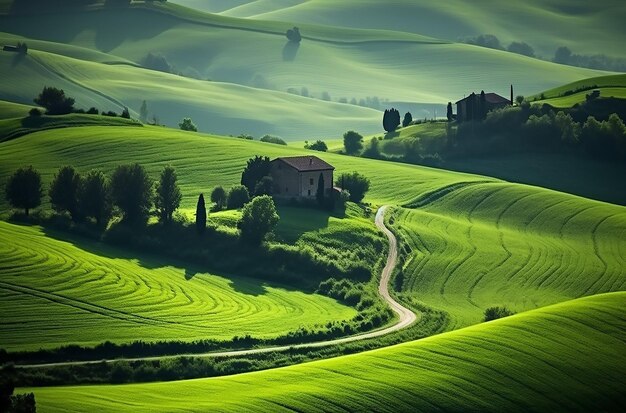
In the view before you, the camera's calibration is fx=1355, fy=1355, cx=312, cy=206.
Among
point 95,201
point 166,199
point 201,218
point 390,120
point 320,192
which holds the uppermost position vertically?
point 390,120

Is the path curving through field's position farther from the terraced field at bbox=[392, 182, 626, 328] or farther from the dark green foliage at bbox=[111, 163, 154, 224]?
the dark green foliage at bbox=[111, 163, 154, 224]

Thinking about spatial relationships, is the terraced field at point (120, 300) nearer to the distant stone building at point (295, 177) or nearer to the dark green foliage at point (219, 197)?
the dark green foliage at point (219, 197)

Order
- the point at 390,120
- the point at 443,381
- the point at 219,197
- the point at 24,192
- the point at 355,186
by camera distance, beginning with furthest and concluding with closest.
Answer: the point at 390,120
the point at 355,186
the point at 219,197
the point at 24,192
the point at 443,381

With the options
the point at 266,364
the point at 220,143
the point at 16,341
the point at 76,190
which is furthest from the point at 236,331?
the point at 220,143

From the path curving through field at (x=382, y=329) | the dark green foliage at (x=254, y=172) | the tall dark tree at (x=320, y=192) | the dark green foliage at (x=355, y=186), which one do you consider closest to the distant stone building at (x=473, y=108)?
the dark green foliage at (x=355, y=186)

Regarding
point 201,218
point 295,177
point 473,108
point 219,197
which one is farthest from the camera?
point 473,108

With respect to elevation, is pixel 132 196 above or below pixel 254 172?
below

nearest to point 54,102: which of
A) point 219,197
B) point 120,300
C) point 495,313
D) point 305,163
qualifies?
point 219,197

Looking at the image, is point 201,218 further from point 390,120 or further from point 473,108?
point 390,120
